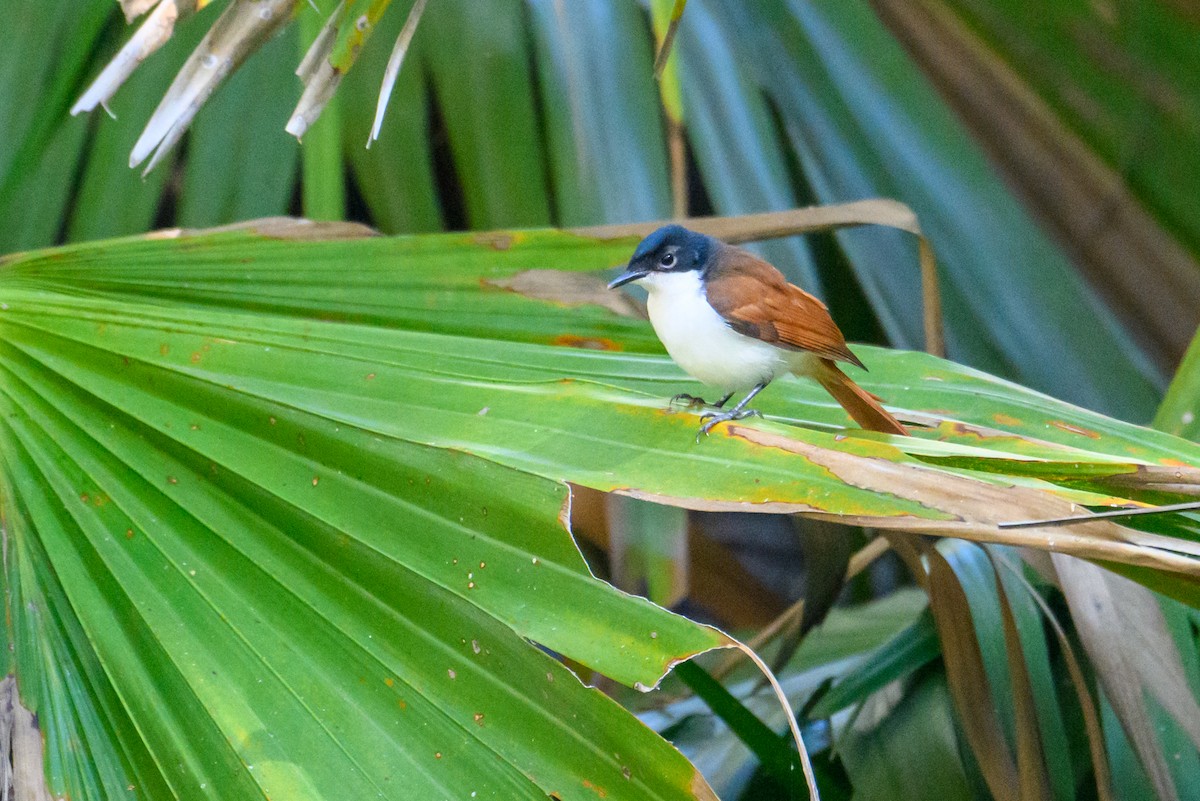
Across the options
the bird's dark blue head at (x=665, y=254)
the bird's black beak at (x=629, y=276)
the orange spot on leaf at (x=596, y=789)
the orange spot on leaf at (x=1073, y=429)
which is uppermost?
the bird's dark blue head at (x=665, y=254)

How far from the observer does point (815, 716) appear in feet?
4.40

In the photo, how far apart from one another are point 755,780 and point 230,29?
1.20 meters

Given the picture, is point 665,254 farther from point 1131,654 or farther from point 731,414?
point 1131,654

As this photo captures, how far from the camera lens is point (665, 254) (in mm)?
1300

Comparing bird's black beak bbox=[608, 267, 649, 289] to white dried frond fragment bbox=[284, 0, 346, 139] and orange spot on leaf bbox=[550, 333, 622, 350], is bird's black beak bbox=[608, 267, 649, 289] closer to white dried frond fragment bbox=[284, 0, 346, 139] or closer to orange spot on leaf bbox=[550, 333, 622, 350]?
orange spot on leaf bbox=[550, 333, 622, 350]

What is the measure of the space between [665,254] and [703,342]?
19 cm

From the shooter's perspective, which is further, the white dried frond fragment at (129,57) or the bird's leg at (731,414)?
the white dried frond fragment at (129,57)

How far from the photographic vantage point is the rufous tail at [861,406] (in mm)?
1021

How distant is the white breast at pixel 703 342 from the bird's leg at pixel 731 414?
18mm

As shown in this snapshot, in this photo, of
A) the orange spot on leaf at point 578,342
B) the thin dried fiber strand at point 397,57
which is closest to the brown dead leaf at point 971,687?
the orange spot on leaf at point 578,342

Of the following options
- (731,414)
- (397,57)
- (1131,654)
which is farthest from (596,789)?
(397,57)

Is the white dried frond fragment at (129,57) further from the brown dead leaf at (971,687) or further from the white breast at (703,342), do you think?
the brown dead leaf at (971,687)

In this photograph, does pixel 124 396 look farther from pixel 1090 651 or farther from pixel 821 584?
pixel 1090 651

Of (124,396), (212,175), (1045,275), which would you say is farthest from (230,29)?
(1045,275)
